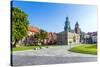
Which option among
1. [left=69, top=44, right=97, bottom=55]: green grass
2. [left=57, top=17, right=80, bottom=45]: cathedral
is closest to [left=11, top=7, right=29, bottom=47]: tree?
[left=57, top=17, right=80, bottom=45]: cathedral

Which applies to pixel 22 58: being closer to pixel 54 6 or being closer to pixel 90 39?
pixel 54 6

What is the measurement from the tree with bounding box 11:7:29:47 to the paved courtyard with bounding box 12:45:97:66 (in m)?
0.18

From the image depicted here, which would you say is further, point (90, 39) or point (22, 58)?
point (90, 39)

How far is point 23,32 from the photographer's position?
2549mm

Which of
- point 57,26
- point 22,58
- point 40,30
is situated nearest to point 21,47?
point 22,58

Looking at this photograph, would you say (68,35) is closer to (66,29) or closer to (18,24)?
(66,29)

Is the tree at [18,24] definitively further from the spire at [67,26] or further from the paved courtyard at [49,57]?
the spire at [67,26]

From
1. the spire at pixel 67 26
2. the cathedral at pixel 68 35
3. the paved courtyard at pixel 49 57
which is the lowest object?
the paved courtyard at pixel 49 57

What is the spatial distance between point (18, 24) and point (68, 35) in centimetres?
67

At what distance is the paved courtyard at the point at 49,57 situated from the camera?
253 cm

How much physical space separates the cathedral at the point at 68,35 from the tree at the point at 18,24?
45cm

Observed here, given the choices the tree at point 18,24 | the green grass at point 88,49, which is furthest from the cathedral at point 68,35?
the tree at point 18,24

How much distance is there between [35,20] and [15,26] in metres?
0.26

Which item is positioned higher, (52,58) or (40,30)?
(40,30)
